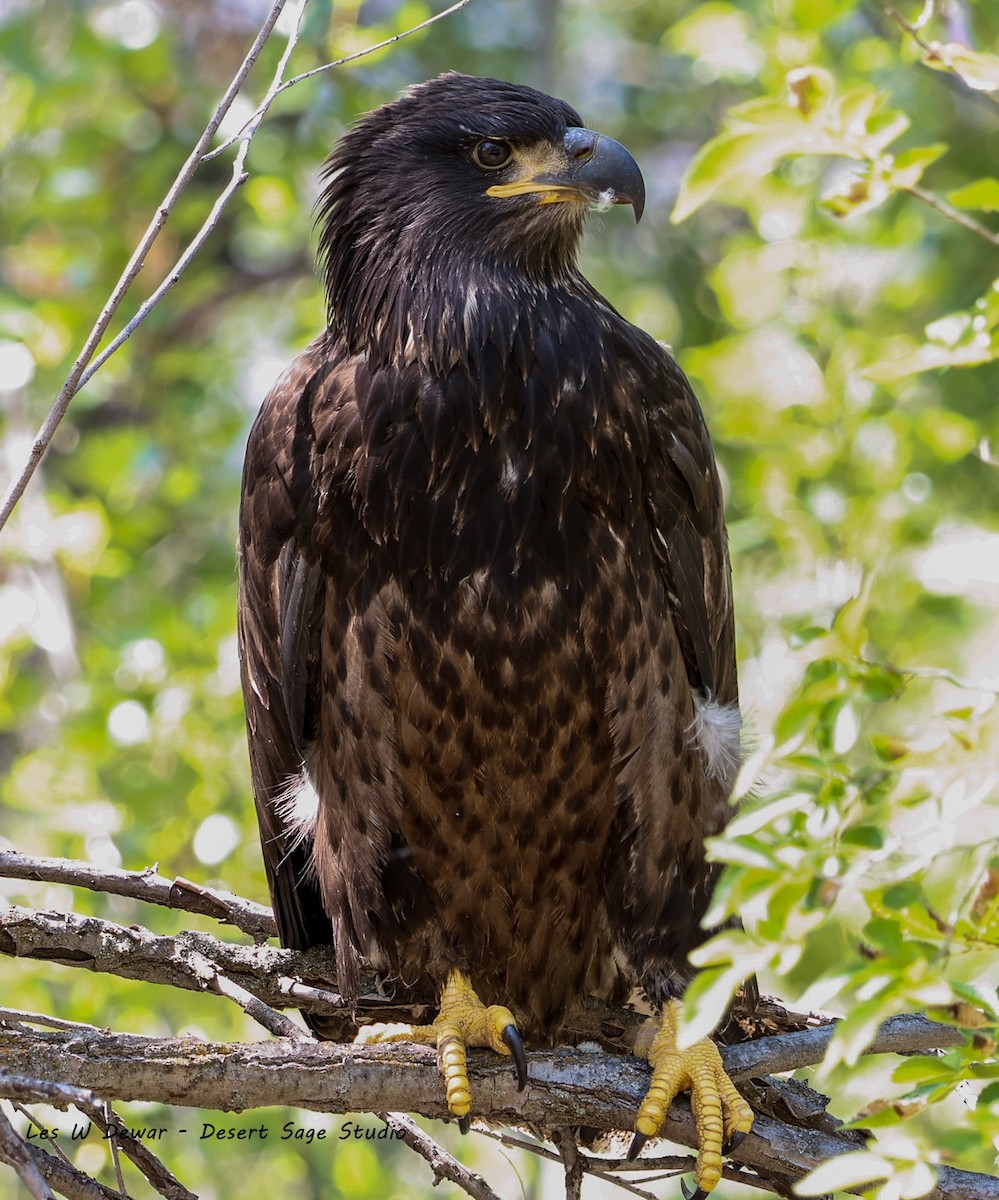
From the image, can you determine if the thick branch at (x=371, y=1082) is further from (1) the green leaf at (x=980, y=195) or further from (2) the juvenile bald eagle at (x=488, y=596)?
(1) the green leaf at (x=980, y=195)

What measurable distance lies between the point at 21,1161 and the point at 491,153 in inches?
101


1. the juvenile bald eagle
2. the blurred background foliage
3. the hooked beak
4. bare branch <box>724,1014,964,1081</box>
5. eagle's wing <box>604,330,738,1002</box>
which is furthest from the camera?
the blurred background foliage

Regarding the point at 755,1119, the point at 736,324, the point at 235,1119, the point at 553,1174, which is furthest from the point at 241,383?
the point at 755,1119

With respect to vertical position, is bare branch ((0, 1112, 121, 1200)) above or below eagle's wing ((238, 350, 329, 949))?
below

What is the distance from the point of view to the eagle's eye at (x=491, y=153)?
3.72 metres

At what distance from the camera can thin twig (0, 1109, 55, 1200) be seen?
209 centimetres

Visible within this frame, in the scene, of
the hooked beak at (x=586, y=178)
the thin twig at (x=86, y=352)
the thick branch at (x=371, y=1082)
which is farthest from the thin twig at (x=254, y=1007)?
the hooked beak at (x=586, y=178)

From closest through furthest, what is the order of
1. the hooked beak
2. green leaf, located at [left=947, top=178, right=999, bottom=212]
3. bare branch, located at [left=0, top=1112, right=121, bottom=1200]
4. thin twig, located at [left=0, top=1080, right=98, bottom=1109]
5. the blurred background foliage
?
green leaf, located at [left=947, top=178, right=999, bottom=212], thin twig, located at [left=0, top=1080, right=98, bottom=1109], bare branch, located at [left=0, top=1112, right=121, bottom=1200], the hooked beak, the blurred background foliage

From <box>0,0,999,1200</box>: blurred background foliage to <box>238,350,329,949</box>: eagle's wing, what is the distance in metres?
1.13

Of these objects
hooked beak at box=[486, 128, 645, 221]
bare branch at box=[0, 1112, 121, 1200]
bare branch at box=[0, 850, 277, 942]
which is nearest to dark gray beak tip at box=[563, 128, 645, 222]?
hooked beak at box=[486, 128, 645, 221]

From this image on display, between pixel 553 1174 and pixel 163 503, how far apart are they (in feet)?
12.8

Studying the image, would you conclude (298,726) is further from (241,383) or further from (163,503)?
(241,383)

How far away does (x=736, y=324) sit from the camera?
6.01 m

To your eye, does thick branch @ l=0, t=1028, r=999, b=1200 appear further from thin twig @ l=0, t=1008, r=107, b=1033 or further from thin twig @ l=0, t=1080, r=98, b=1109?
thin twig @ l=0, t=1080, r=98, b=1109
